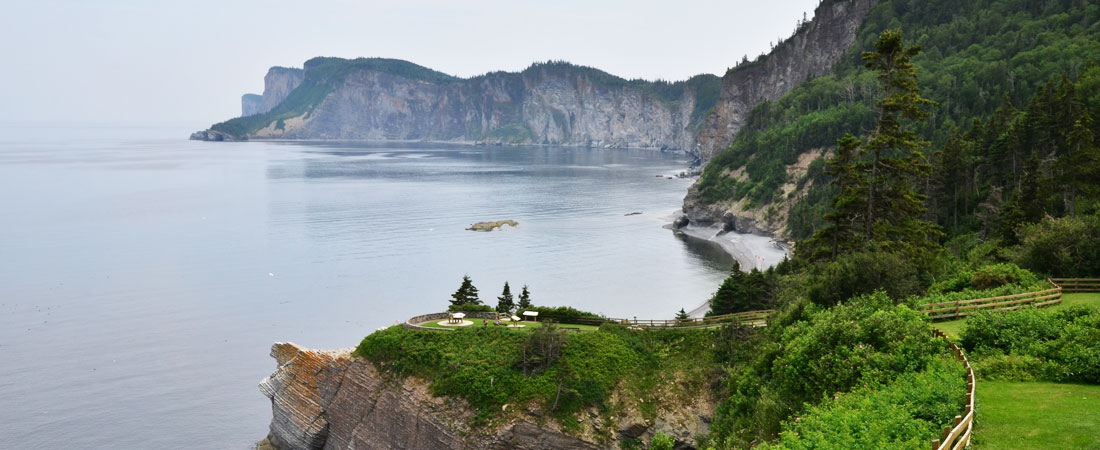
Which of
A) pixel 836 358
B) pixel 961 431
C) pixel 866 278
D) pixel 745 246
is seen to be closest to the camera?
pixel 961 431

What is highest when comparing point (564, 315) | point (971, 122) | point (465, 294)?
point (971, 122)

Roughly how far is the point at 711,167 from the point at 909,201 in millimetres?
104081

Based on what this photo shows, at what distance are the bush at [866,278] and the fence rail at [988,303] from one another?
350 centimetres

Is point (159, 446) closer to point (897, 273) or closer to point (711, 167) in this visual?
point (897, 273)

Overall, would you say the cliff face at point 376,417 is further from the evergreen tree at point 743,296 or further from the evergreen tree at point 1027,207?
the evergreen tree at point 1027,207

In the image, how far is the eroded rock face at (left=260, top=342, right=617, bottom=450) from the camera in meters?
34.5

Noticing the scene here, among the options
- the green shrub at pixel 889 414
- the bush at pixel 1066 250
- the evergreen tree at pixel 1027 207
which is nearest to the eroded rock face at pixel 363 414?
the green shrub at pixel 889 414

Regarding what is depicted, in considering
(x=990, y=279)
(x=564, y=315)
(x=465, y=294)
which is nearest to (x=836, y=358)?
(x=990, y=279)

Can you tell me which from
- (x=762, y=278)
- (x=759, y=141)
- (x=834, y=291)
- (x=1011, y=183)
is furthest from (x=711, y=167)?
(x=834, y=291)

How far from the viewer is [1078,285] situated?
3156cm

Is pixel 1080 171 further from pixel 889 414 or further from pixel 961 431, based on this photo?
pixel 961 431

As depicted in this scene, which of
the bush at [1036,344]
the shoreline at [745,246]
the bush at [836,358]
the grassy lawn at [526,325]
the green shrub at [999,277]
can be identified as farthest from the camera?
the shoreline at [745,246]

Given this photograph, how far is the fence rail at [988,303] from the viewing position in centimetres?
2742

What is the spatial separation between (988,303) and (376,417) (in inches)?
1082
